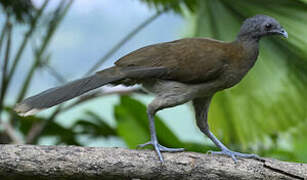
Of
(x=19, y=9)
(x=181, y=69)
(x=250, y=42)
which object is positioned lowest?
(x=19, y=9)

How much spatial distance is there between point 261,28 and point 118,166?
58cm

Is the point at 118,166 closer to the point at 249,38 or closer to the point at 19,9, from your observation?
the point at 249,38

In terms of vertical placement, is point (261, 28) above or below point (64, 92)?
above

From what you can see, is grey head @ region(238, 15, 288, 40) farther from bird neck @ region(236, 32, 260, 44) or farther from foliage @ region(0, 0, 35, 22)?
foliage @ region(0, 0, 35, 22)

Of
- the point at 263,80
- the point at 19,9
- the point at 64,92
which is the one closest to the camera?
the point at 64,92

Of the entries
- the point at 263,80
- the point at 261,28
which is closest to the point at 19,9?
the point at 263,80

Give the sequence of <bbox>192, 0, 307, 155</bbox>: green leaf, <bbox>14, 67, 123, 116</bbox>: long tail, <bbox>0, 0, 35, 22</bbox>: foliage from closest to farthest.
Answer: <bbox>14, 67, 123, 116</bbox>: long tail
<bbox>192, 0, 307, 155</bbox>: green leaf
<bbox>0, 0, 35, 22</bbox>: foliage

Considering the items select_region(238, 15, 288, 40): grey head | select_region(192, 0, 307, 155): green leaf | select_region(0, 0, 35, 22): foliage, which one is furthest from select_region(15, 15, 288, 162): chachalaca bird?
select_region(0, 0, 35, 22): foliage

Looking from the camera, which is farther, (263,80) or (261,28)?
(263,80)

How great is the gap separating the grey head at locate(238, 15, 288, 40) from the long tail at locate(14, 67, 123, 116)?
0.40 metres

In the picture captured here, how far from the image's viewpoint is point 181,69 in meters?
1.30

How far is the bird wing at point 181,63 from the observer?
1299 mm

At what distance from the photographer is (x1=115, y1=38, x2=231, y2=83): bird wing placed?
1299 millimetres

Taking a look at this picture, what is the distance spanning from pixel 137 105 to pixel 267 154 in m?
1.09
